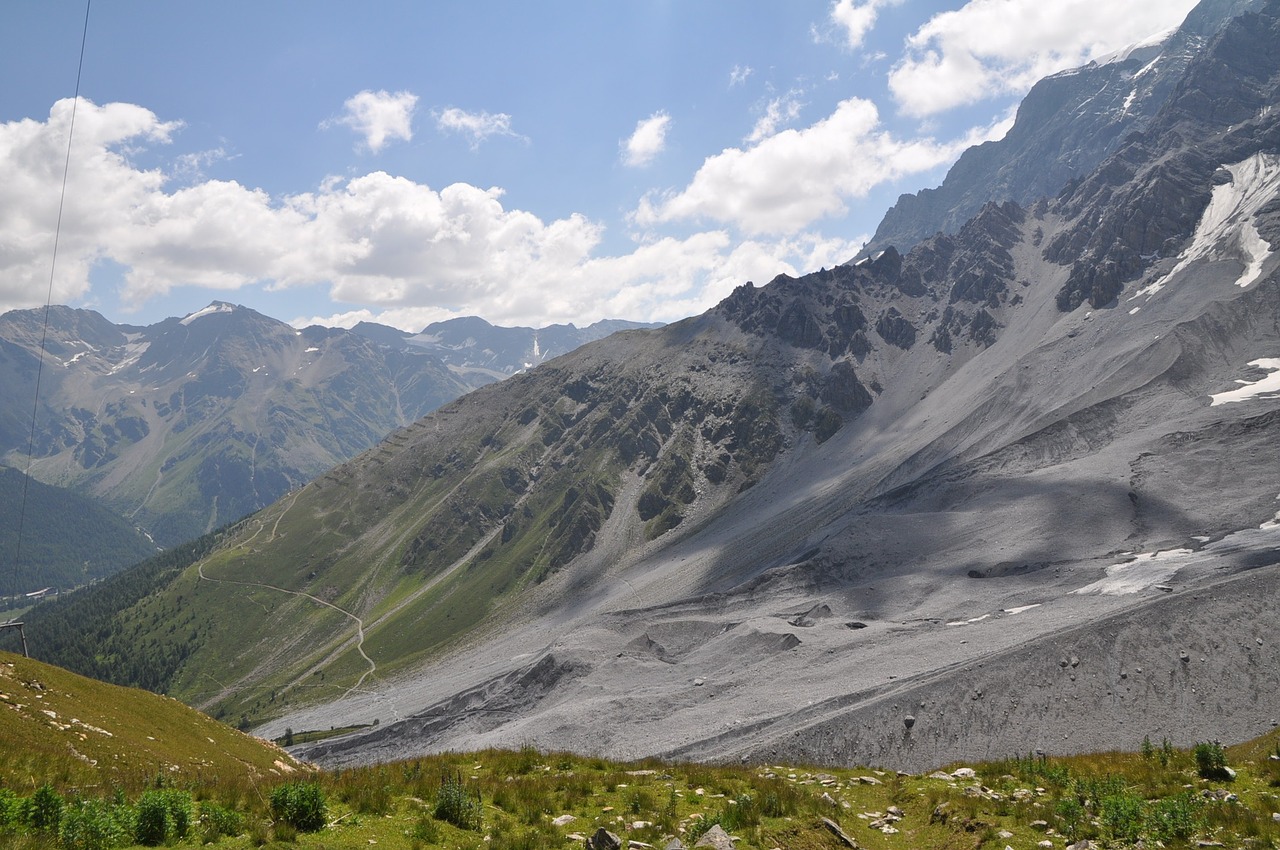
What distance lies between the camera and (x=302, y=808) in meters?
13.7

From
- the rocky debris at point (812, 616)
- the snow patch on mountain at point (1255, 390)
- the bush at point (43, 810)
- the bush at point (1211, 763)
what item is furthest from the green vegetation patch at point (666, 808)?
the snow patch on mountain at point (1255, 390)

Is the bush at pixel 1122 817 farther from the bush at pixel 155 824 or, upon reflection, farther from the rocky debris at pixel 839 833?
the bush at pixel 155 824

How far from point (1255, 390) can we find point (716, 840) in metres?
178

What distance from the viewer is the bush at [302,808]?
13.6 m

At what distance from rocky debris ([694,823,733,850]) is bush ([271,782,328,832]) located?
7225 millimetres

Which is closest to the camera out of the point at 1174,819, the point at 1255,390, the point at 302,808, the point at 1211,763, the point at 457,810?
the point at 302,808

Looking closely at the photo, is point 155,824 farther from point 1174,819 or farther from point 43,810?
point 1174,819

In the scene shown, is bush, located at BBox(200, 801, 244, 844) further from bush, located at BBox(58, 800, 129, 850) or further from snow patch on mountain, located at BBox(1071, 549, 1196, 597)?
snow patch on mountain, located at BBox(1071, 549, 1196, 597)

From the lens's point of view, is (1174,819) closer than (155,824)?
No

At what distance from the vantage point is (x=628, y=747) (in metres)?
76.9

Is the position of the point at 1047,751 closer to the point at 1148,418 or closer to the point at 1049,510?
the point at 1049,510

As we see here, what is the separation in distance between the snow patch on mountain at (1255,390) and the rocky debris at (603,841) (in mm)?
171396

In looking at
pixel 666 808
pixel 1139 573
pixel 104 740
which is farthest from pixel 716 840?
pixel 1139 573

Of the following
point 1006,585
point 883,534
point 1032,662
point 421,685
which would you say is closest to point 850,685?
point 1032,662
